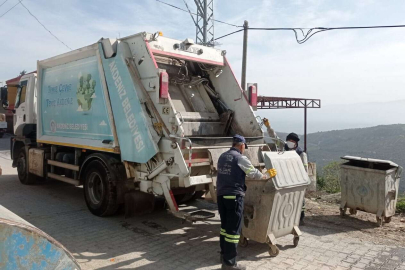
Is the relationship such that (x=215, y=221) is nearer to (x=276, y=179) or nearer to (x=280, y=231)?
(x=280, y=231)

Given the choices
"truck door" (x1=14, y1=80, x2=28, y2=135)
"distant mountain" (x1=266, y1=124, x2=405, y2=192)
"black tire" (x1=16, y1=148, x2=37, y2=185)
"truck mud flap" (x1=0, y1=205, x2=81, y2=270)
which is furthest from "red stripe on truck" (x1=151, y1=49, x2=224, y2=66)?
"distant mountain" (x1=266, y1=124, x2=405, y2=192)

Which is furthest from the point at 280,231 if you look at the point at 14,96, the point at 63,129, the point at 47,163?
the point at 14,96

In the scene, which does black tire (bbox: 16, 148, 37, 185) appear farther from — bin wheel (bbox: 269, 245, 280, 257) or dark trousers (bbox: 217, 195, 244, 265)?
bin wheel (bbox: 269, 245, 280, 257)

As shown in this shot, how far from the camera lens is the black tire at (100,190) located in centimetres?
527

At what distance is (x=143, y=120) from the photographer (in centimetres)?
469

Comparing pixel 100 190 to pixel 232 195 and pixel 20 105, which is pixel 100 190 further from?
pixel 20 105

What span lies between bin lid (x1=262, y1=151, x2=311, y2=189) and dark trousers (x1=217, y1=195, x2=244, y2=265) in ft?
1.84

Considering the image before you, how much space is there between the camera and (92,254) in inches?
161

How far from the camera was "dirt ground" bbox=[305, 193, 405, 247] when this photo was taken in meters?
4.93

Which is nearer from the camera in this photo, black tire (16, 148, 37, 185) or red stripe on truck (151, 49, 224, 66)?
red stripe on truck (151, 49, 224, 66)

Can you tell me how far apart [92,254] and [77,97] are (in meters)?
3.07

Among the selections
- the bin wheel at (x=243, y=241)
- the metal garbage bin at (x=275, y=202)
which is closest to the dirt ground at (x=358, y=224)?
the metal garbage bin at (x=275, y=202)

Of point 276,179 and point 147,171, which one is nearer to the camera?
point 276,179

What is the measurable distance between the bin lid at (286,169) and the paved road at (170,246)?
86 centimetres
